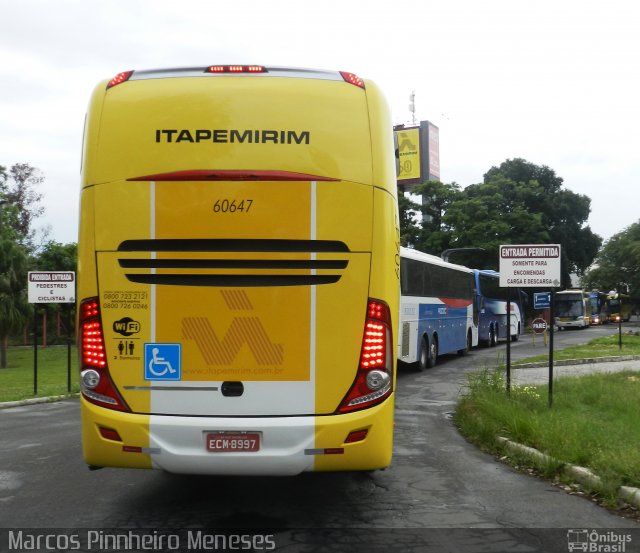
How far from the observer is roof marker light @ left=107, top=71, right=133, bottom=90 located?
6145 mm

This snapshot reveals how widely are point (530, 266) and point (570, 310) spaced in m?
46.7

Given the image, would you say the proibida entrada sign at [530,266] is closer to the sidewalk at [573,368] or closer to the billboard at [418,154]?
the sidewalk at [573,368]

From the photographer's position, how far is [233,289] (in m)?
5.72

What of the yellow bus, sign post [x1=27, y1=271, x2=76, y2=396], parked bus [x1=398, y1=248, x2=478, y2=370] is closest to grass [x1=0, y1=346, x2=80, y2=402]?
sign post [x1=27, y1=271, x2=76, y2=396]

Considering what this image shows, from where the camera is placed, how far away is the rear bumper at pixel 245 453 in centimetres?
552

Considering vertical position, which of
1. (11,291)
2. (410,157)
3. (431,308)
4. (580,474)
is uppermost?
(410,157)

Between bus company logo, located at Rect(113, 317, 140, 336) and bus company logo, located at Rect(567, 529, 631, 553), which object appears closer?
bus company logo, located at Rect(567, 529, 631, 553)

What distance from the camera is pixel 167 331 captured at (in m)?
5.71

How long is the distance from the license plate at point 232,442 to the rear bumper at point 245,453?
30 millimetres

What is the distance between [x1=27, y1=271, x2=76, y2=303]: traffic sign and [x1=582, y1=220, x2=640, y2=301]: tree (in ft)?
244

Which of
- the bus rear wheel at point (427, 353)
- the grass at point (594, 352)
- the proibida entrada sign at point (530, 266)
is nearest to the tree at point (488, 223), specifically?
the grass at point (594, 352)

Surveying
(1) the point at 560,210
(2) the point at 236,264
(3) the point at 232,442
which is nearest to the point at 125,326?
(2) the point at 236,264

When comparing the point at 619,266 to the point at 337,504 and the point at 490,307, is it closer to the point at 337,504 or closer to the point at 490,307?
the point at 490,307

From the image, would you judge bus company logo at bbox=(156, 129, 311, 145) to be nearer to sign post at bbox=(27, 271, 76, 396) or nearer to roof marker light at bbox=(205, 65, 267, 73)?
roof marker light at bbox=(205, 65, 267, 73)
